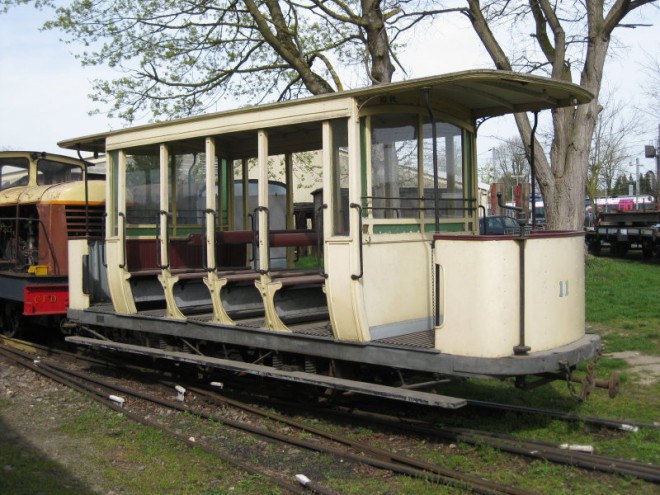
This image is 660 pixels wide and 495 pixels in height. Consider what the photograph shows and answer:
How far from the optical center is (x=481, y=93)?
6.25 m

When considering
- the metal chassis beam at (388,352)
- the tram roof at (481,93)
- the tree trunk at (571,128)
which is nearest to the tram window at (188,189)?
the tram roof at (481,93)

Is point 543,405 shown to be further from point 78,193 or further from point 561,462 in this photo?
point 78,193

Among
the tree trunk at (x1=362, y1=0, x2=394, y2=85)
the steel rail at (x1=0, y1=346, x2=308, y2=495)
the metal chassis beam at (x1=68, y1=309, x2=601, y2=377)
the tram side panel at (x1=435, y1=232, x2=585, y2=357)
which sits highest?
the tree trunk at (x1=362, y1=0, x2=394, y2=85)

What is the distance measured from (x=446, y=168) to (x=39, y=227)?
676cm

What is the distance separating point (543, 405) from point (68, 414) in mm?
4609

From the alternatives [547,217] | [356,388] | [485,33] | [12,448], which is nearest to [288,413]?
[356,388]

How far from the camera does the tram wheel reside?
11.2 m

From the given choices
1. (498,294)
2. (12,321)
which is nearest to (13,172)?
(12,321)

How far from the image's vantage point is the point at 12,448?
5871mm

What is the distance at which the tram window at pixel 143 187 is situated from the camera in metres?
8.16

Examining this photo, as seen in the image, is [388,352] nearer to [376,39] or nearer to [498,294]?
[498,294]

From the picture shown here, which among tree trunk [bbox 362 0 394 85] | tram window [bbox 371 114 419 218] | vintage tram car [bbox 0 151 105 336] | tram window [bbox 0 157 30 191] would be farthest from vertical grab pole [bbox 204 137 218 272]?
tree trunk [bbox 362 0 394 85]

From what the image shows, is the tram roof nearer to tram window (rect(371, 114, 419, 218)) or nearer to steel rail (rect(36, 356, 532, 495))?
tram window (rect(371, 114, 419, 218))

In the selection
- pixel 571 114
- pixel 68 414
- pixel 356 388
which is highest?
pixel 571 114
